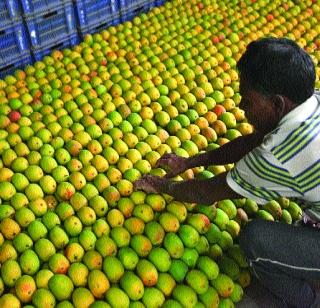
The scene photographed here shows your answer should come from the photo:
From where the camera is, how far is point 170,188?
2.20 m

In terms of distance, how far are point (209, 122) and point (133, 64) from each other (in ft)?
2.94

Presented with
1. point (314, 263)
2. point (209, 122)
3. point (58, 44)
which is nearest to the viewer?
point (314, 263)

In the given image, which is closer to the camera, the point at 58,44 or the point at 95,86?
the point at 95,86

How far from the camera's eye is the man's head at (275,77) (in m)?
1.52

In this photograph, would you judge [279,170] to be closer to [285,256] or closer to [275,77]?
[275,77]

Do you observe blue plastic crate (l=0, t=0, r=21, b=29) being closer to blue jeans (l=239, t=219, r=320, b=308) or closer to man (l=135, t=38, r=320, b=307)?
man (l=135, t=38, r=320, b=307)

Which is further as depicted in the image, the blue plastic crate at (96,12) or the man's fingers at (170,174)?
the blue plastic crate at (96,12)

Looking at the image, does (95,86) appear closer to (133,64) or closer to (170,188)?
(133,64)

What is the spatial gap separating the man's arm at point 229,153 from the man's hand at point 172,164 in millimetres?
43

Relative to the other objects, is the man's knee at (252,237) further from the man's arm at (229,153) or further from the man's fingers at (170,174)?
the man's fingers at (170,174)

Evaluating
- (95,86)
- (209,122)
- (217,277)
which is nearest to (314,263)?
(217,277)

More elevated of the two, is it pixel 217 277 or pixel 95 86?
pixel 95 86

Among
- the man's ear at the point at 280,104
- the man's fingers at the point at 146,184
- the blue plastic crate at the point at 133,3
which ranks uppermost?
the man's ear at the point at 280,104

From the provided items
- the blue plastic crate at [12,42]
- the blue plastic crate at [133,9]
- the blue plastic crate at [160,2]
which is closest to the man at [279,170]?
the blue plastic crate at [12,42]
